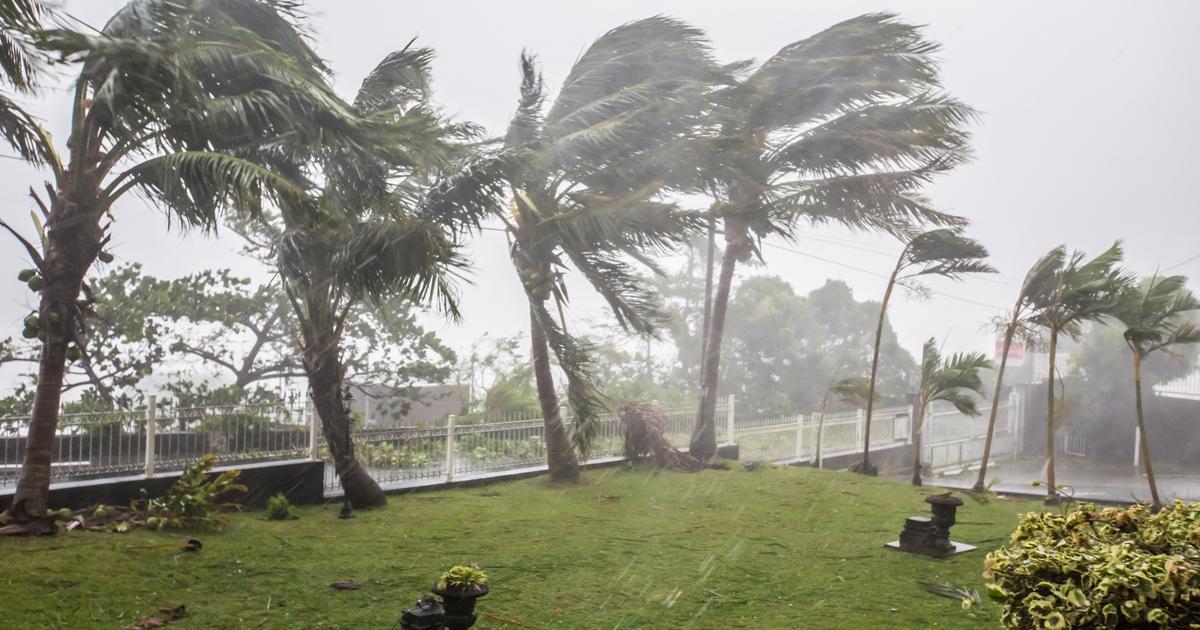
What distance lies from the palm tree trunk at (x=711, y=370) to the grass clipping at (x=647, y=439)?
342 millimetres

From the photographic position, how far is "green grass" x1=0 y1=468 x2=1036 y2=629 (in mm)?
3531

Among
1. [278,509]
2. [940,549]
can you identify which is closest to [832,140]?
[940,549]

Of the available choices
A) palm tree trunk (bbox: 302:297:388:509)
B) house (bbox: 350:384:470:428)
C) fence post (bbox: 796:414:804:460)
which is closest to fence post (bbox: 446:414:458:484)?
palm tree trunk (bbox: 302:297:388:509)

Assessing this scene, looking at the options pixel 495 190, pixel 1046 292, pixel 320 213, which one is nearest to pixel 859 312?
pixel 1046 292

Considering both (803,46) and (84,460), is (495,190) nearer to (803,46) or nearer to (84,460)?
(84,460)

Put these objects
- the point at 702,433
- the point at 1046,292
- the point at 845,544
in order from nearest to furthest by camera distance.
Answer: the point at 845,544, the point at 1046,292, the point at 702,433

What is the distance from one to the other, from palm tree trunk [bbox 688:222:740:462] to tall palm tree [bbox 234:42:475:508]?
4000 millimetres

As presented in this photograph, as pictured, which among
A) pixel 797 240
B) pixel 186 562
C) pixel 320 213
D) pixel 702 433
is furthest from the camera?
pixel 702 433

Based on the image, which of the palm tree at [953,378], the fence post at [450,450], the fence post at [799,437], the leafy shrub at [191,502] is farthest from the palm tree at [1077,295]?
the leafy shrub at [191,502]

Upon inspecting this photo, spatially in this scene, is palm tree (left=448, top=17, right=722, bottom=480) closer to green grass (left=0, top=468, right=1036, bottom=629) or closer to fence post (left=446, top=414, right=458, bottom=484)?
fence post (left=446, top=414, right=458, bottom=484)

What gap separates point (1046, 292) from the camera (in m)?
7.04

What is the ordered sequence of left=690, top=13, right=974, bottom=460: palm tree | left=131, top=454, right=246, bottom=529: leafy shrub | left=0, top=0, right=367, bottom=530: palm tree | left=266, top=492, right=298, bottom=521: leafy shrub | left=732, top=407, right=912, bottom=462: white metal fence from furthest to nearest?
left=732, top=407, right=912, bottom=462: white metal fence, left=690, top=13, right=974, bottom=460: palm tree, left=266, top=492, right=298, bottom=521: leafy shrub, left=131, top=454, right=246, bottom=529: leafy shrub, left=0, top=0, right=367, bottom=530: palm tree

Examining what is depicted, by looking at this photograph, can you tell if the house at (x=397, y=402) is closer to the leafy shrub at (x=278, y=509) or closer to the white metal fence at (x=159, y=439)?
the white metal fence at (x=159, y=439)

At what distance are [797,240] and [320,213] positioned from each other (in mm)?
5751
